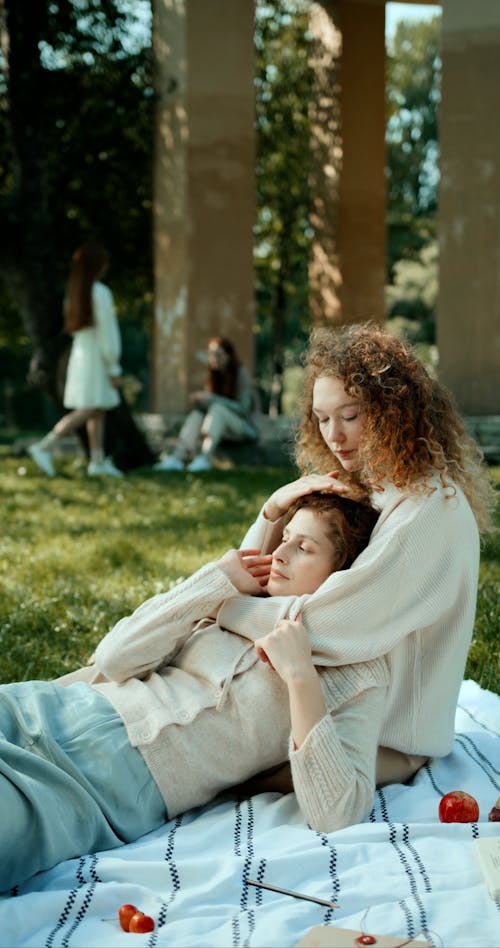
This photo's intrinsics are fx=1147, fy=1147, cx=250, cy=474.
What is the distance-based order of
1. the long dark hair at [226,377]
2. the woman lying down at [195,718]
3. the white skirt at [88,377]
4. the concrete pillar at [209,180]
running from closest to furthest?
the woman lying down at [195,718], the white skirt at [88,377], the long dark hair at [226,377], the concrete pillar at [209,180]

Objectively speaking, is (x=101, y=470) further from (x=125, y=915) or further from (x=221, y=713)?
(x=125, y=915)

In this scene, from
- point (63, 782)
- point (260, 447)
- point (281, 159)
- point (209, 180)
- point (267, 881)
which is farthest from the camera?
point (281, 159)

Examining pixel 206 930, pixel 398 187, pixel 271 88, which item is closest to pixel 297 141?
pixel 271 88

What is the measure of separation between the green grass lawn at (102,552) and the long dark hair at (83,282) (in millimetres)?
1715

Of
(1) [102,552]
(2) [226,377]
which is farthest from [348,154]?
(1) [102,552]

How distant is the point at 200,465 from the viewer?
12414 millimetres

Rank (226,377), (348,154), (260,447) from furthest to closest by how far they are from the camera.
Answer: (348,154), (260,447), (226,377)

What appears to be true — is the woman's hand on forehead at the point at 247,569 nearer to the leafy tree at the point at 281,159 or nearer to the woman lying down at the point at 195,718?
the woman lying down at the point at 195,718

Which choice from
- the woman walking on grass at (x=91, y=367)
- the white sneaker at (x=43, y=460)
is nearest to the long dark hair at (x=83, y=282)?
the woman walking on grass at (x=91, y=367)

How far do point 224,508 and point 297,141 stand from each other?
1802 centimetres

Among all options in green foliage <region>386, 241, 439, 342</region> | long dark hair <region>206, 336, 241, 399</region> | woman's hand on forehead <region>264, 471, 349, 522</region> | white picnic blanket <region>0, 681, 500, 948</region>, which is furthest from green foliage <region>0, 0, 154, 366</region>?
green foliage <region>386, 241, 439, 342</region>

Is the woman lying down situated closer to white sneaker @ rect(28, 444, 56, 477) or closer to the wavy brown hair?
the wavy brown hair

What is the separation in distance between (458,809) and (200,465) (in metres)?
9.42

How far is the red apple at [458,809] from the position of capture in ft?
10.2
